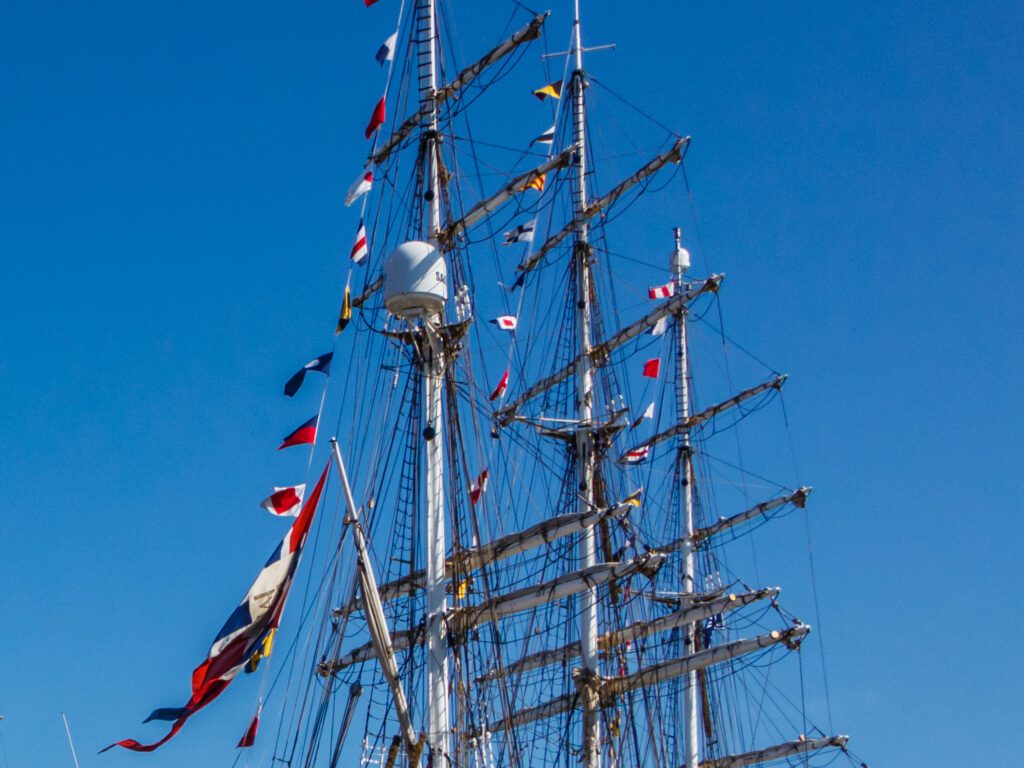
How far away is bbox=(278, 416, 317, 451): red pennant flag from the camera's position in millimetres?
39625

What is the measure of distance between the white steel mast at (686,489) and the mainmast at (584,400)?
8755 mm

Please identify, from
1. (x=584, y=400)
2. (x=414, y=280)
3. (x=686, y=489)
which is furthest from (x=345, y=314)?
(x=686, y=489)

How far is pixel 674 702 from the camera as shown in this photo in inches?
2771

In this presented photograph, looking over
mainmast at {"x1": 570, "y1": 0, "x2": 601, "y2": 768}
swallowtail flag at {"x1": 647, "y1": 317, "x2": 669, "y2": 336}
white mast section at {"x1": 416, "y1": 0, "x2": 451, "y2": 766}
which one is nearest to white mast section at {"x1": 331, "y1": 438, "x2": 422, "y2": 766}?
white mast section at {"x1": 416, "y1": 0, "x2": 451, "y2": 766}

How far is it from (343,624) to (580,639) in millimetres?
17195

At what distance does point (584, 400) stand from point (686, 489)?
492 inches

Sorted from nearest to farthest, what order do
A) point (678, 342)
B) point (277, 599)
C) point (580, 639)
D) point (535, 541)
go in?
point (277, 599) → point (535, 541) → point (580, 639) → point (678, 342)

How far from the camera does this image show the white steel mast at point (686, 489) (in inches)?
2721

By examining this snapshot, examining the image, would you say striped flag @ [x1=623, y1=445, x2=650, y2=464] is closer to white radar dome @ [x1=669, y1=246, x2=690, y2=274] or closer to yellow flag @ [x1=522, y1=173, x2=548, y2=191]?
white radar dome @ [x1=669, y1=246, x2=690, y2=274]

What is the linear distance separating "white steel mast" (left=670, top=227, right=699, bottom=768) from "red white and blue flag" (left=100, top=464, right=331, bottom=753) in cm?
3400

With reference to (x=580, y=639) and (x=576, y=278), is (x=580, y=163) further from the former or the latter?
(x=580, y=639)

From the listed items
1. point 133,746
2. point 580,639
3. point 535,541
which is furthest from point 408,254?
point 580,639

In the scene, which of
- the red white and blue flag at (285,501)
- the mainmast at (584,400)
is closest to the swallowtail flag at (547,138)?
the mainmast at (584,400)

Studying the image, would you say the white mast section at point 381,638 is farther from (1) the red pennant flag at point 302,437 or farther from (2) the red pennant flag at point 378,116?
(2) the red pennant flag at point 378,116
